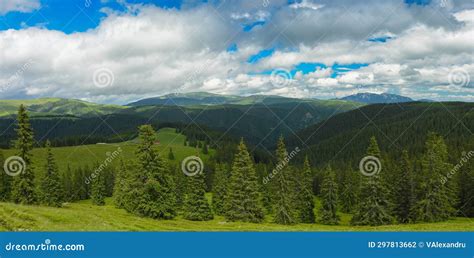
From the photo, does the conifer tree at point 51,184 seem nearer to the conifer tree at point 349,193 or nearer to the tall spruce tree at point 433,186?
the tall spruce tree at point 433,186

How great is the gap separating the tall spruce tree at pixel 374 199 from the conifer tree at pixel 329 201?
15045 millimetres

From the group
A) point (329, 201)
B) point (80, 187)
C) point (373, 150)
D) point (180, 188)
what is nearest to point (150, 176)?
point (373, 150)

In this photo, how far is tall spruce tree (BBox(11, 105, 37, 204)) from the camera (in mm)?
46969

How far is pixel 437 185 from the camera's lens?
54.9 meters

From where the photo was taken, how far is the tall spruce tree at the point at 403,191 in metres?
63.1

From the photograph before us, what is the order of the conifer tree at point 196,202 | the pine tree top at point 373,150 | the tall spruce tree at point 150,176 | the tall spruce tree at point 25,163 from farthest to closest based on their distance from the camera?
the conifer tree at point 196,202
the pine tree top at point 373,150
the tall spruce tree at point 25,163
the tall spruce tree at point 150,176

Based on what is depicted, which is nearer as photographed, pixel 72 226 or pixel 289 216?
pixel 72 226

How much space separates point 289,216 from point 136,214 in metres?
22.7

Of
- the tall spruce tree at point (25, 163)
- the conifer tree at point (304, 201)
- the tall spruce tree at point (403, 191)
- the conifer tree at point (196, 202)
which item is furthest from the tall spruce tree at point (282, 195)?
the tall spruce tree at point (25, 163)

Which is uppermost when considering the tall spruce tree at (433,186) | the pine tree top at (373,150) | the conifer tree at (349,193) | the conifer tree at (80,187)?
the pine tree top at (373,150)

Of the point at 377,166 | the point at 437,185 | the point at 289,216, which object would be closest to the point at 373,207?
the point at 377,166

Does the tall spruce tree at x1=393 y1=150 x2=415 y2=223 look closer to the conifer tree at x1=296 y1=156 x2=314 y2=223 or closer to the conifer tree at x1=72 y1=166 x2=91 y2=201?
the conifer tree at x1=296 y1=156 x2=314 y2=223

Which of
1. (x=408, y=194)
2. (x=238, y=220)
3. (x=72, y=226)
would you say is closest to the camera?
(x=72, y=226)
